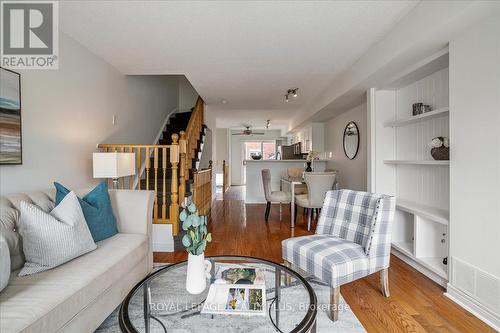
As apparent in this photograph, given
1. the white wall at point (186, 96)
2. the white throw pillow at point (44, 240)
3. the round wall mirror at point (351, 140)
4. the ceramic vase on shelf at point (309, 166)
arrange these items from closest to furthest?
the white throw pillow at point (44, 240) → the round wall mirror at point (351, 140) → the ceramic vase on shelf at point (309, 166) → the white wall at point (186, 96)

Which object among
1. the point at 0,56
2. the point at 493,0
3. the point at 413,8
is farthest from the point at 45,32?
the point at 493,0

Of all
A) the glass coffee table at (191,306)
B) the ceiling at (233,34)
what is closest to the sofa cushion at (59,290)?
the glass coffee table at (191,306)

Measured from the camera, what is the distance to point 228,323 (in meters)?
1.56

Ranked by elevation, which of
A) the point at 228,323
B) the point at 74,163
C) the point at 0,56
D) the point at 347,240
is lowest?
the point at 228,323

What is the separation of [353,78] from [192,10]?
211 centimetres

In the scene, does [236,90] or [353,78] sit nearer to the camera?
[353,78]

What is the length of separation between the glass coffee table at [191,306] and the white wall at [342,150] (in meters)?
3.27

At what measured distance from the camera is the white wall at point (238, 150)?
36.0ft

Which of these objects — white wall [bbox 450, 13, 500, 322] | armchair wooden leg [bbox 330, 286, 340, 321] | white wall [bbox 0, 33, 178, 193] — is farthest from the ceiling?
armchair wooden leg [bbox 330, 286, 340, 321]

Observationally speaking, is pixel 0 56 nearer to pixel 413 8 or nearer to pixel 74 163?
pixel 74 163

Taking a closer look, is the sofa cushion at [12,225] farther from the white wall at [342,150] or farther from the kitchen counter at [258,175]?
the kitchen counter at [258,175]

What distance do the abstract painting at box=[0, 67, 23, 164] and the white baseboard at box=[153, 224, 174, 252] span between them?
1465 mm

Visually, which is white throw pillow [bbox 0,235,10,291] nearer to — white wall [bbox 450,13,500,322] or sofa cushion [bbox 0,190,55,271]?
sofa cushion [bbox 0,190,55,271]

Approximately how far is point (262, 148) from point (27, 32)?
9577 millimetres
